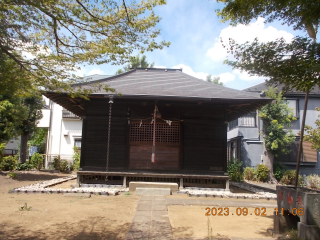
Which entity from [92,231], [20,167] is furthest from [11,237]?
[20,167]

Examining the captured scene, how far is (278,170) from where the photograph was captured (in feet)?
54.4

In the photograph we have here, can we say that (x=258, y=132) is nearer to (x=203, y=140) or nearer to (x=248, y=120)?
(x=248, y=120)

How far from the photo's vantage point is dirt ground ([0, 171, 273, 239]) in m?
4.59

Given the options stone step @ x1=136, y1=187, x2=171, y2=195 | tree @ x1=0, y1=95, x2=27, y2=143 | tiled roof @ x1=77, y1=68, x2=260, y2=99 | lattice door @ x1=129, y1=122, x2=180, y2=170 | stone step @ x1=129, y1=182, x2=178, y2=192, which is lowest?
stone step @ x1=136, y1=187, x2=171, y2=195

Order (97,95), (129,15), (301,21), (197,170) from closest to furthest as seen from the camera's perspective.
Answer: (301,21)
(129,15)
(97,95)
(197,170)

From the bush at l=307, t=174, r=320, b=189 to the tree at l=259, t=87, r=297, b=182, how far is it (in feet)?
6.55

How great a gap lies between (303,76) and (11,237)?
535 centimetres

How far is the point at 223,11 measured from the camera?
5512 mm

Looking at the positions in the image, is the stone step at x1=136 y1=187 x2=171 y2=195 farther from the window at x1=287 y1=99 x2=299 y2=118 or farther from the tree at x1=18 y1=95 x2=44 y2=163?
the window at x1=287 y1=99 x2=299 y2=118

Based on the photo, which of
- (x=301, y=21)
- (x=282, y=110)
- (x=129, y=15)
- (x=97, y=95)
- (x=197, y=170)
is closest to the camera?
(x=301, y=21)

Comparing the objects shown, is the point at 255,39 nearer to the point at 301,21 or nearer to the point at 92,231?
the point at 301,21

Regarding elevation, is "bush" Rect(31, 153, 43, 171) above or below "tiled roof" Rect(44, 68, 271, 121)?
below
